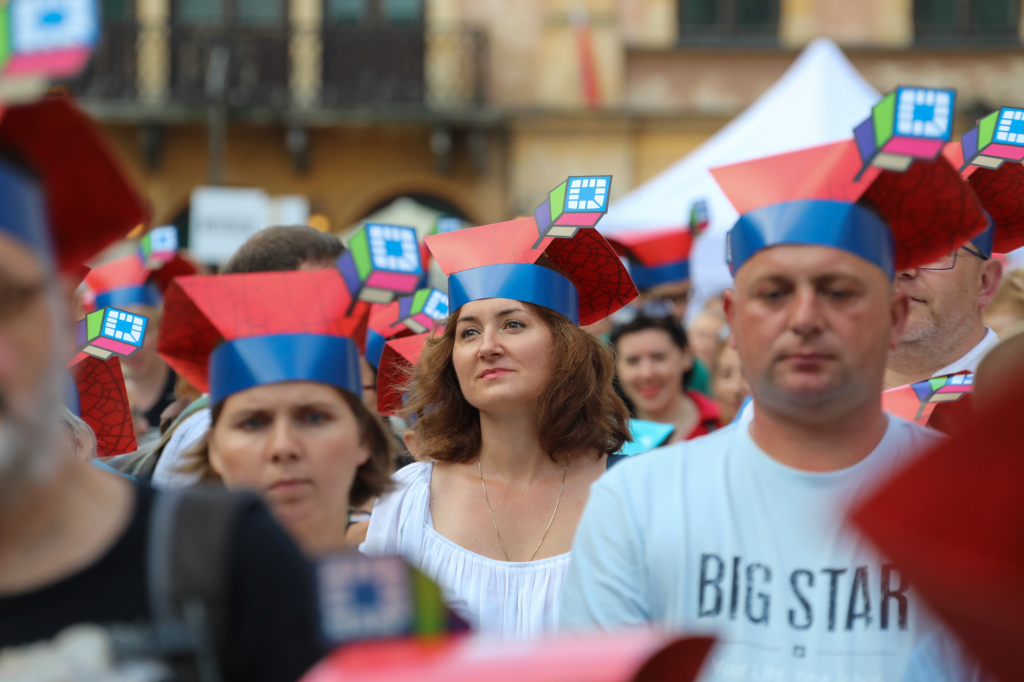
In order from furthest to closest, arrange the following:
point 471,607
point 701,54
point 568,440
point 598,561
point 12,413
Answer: point 701,54 < point 568,440 < point 471,607 < point 598,561 < point 12,413

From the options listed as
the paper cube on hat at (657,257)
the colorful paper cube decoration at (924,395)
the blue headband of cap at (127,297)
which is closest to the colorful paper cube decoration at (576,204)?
the colorful paper cube decoration at (924,395)

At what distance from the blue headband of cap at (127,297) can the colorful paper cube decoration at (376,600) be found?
3858 millimetres

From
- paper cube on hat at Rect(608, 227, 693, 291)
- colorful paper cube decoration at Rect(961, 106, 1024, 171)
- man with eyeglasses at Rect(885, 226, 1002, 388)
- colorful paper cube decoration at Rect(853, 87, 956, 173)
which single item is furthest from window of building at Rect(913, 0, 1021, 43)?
colorful paper cube decoration at Rect(853, 87, 956, 173)

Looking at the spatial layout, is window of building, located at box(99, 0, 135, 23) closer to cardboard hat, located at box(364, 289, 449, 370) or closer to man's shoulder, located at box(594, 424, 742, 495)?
cardboard hat, located at box(364, 289, 449, 370)

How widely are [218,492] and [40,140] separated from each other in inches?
21.2

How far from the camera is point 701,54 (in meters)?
16.3

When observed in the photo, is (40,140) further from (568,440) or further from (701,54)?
(701,54)

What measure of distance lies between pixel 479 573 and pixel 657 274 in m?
4.13

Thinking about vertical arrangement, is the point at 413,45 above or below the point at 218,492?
above

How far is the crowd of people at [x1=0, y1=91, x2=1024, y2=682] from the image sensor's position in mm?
1562

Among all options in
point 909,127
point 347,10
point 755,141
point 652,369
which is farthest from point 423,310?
point 347,10

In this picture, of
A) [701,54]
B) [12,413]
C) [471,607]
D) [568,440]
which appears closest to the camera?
[12,413]

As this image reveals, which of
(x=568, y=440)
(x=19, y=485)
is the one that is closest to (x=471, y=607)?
(x=568, y=440)

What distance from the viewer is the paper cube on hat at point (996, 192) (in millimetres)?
3156
